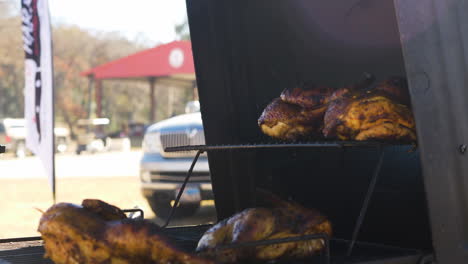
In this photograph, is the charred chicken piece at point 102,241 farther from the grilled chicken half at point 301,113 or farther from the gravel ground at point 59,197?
Result: the gravel ground at point 59,197

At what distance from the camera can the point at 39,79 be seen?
23.7 ft

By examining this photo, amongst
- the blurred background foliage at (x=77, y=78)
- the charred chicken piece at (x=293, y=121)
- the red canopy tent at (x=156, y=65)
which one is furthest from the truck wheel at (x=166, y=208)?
the blurred background foliage at (x=77, y=78)

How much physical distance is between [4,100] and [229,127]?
47.9 meters

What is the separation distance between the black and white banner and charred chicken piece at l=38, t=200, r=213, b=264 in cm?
516

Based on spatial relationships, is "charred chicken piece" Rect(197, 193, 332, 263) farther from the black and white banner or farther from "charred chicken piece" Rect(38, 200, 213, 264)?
the black and white banner

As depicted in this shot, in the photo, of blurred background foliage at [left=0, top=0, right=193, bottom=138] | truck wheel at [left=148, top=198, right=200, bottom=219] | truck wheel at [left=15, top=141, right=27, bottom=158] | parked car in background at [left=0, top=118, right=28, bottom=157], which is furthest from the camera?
blurred background foliage at [left=0, top=0, right=193, bottom=138]

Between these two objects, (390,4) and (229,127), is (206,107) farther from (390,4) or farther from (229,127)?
(390,4)

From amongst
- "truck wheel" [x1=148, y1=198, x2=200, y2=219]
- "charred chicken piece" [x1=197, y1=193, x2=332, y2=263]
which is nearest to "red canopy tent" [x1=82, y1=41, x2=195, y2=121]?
"truck wheel" [x1=148, y1=198, x2=200, y2=219]

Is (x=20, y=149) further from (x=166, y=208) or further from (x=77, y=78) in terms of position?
(x=77, y=78)

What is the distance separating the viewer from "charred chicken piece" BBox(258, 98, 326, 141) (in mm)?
2662

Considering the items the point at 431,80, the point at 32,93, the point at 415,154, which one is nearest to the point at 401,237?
the point at 415,154

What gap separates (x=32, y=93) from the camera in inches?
290

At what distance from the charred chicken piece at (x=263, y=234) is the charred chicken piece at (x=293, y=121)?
0.51m

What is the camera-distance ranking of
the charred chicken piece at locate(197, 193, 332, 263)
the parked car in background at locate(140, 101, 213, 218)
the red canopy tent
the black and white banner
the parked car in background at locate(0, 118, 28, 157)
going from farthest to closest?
the parked car in background at locate(0, 118, 28, 157) → the red canopy tent → the parked car in background at locate(140, 101, 213, 218) → the black and white banner → the charred chicken piece at locate(197, 193, 332, 263)
